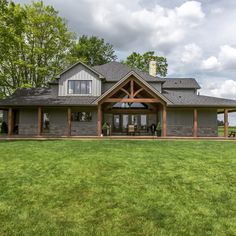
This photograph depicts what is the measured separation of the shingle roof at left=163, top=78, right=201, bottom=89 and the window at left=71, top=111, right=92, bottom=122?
31.3 ft

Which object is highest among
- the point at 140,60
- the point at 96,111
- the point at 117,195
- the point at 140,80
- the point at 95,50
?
the point at 95,50

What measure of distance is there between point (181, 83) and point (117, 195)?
2185 centimetres

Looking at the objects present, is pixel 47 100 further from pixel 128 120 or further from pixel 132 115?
pixel 132 115

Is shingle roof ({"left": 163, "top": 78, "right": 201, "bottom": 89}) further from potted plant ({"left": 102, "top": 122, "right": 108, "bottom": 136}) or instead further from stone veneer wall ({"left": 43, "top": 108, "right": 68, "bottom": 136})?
stone veneer wall ({"left": 43, "top": 108, "right": 68, "bottom": 136})

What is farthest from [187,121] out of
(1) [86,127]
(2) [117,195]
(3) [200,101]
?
(2) [117,195]

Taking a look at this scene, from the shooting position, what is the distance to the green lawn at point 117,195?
14.3 ft

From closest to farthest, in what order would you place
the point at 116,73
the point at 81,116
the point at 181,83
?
the point at 81,116
the point at 116,73
the point at 181,83

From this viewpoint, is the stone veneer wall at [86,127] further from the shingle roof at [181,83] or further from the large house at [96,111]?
the shingle roof at [181,83]

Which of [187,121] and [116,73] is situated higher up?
[116,73]

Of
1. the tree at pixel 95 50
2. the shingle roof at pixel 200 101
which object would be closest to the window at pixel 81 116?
the shingle roof at pixel 200 101

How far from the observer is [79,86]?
20469 mm

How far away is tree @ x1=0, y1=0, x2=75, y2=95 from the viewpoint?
29641 mm

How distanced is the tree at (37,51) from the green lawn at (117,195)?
78.1ft

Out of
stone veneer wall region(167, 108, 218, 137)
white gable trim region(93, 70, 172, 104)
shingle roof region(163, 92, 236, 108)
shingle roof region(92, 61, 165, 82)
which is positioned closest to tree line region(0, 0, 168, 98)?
shingle roof region(92, 61, 165, 82)
